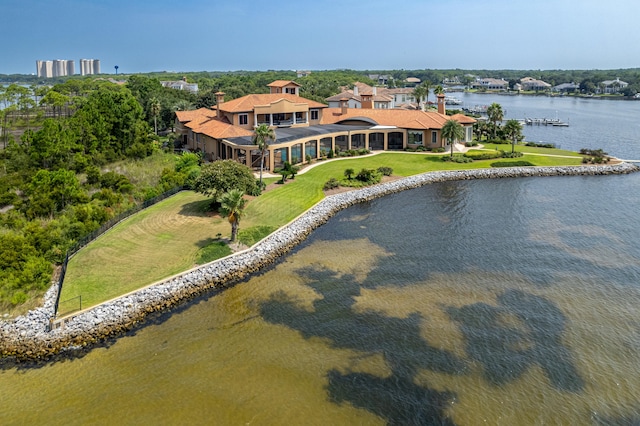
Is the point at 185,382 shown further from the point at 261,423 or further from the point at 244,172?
the point at 244,172

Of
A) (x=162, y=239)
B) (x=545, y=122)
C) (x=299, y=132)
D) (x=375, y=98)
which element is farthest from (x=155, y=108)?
(x=545, y=122)

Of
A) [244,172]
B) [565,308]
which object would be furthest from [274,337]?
[244,172]

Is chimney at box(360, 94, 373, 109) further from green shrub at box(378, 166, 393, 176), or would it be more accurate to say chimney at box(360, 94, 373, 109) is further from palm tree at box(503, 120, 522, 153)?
green shrub at box(378, 166, 393, 176)

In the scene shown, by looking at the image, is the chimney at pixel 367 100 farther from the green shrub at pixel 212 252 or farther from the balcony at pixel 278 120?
the green shrub at pixel 212 252

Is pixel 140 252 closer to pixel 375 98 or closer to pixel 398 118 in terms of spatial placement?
pixel 398 118

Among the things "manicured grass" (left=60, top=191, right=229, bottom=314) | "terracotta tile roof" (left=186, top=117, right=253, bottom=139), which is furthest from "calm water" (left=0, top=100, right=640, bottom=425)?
"terracotta tile roof" (left=186, top=117, right=253, bottom=139)

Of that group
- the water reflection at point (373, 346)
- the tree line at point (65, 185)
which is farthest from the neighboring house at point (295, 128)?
the water reflection at point (373, 346)

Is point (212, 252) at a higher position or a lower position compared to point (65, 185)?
lower
